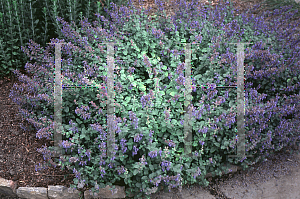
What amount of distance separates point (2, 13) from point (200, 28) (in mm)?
2701

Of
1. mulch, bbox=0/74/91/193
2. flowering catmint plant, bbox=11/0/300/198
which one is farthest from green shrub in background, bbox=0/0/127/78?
mulch, bbox=0/74/91/193

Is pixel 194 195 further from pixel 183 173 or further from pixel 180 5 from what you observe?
pixel 180 5

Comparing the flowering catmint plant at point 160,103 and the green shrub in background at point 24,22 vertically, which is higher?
the green shrub in background at point 24,22

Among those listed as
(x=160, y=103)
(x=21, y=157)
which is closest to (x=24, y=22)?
(x=21, y=157)

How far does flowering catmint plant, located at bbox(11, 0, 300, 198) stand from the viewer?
277 cm

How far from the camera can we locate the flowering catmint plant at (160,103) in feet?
9.07

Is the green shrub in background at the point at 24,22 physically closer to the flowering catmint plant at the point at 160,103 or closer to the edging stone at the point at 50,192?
the flowering catmint plant at the point at 160,103

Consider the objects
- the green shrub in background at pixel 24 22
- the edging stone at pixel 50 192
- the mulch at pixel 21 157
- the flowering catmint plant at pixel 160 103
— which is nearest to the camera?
the flowering catmint plant at pixel 160 103

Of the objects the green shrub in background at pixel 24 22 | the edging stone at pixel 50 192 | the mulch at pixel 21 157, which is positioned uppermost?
the green shrub in background at pixel 24 22

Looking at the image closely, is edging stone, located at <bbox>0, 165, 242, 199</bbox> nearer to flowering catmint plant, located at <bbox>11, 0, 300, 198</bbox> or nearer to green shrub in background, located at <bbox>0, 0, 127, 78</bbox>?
flowering catmint plant, located at <bbox>11, 0, 300, 198</bbox>

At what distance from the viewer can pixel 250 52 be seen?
3.55 m

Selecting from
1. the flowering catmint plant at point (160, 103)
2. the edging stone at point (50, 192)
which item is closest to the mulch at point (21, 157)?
the edging stone at point (50, 192)

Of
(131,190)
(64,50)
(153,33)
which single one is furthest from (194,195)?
(64,50)

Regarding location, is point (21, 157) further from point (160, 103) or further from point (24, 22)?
point (24, 22)
